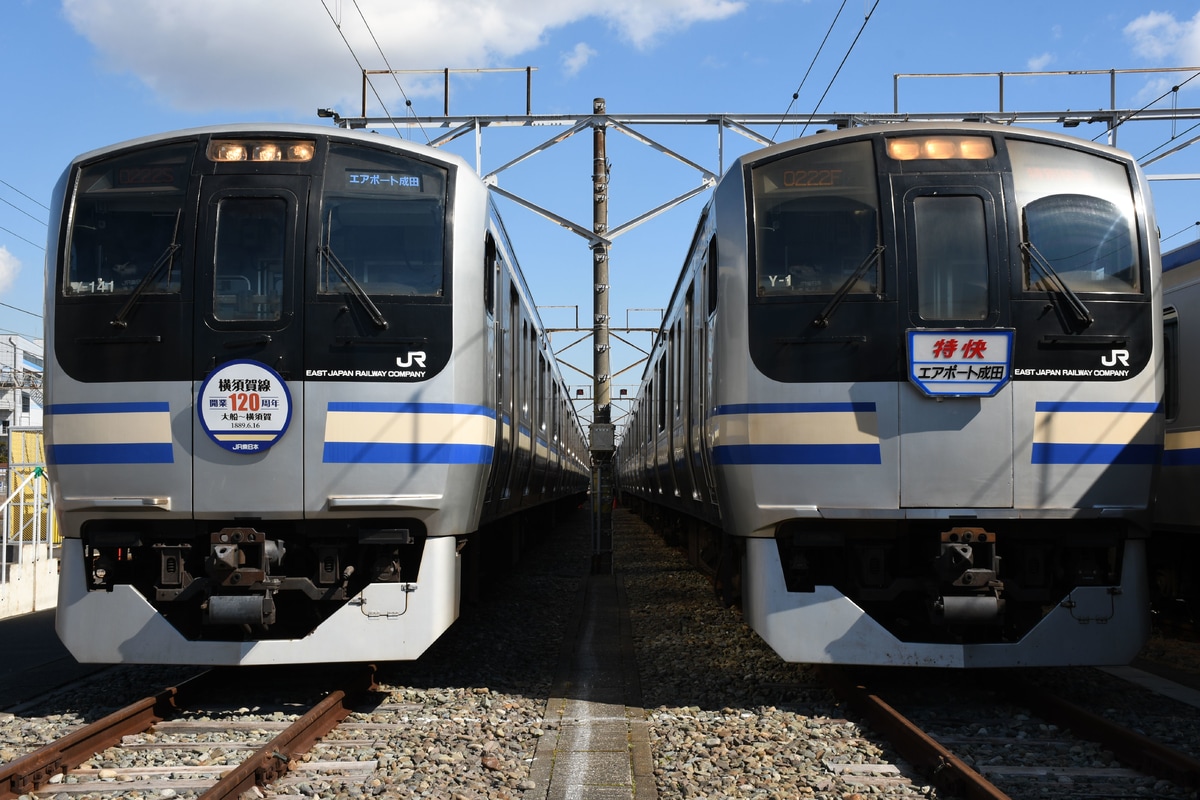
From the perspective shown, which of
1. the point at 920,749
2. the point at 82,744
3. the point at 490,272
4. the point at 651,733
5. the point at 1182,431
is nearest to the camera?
the point at 920,749

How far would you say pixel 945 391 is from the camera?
570 cm

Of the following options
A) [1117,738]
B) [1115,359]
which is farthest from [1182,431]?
[1117,738]

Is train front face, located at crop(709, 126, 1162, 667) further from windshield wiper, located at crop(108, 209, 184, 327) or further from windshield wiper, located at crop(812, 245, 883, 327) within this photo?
windshield wiper, located at crop(108, 209, 184, 327)

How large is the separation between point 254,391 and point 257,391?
0.6 inches

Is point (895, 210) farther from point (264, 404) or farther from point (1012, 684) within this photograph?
point (264, 404)

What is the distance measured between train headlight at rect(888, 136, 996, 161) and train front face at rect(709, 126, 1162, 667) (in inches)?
0.4

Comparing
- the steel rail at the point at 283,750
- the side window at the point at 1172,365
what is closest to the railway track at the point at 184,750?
the steel rail at the point at 283,750

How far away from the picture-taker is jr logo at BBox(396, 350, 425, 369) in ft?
19.1

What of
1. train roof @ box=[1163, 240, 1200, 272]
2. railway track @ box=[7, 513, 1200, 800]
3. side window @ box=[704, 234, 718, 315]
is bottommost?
railway track @ box=[7, 513, 1200, 800]

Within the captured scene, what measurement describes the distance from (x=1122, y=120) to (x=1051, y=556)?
884 cm

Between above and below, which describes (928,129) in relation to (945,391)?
above

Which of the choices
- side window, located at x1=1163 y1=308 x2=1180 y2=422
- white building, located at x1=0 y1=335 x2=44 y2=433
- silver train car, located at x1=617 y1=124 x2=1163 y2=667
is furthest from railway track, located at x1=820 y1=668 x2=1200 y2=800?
white building, located at x1=0 y1=335 x2=44 y2=433

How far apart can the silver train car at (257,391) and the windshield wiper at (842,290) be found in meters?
1.92

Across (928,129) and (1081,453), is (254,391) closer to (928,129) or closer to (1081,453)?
(928,129)
